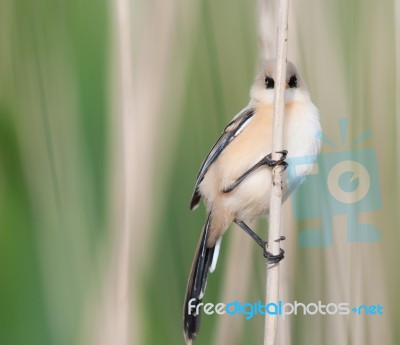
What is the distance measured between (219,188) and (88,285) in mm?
204

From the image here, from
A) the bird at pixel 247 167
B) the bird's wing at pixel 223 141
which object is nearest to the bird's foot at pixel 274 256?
the bird at pixel 247 167

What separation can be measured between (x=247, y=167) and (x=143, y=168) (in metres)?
0.13

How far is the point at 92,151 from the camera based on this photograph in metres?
0.83

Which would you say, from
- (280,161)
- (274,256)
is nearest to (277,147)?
(280,161)

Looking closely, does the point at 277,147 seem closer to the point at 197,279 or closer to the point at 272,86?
the point at 272,86

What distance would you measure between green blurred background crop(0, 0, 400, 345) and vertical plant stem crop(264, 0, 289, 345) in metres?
0.09

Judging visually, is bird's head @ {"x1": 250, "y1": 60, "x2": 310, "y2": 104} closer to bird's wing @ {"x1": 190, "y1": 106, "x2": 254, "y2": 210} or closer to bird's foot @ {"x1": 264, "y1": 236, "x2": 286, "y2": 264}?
bird's wing @ {"x1": 190, "y1": 106, "x2": 254, "y2": 210}

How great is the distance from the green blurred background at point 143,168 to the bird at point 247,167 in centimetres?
2

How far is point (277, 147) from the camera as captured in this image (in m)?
0.74

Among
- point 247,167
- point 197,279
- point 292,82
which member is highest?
point 292,82

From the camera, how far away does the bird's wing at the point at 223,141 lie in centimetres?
81

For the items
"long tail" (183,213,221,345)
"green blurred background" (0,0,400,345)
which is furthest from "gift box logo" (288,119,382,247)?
"long tail" (183,213,221,345)

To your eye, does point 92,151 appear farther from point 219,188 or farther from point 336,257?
point 336,257

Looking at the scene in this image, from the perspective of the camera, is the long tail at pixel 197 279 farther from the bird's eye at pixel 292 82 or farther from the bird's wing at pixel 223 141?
the bird's eye at pixel 292 82
